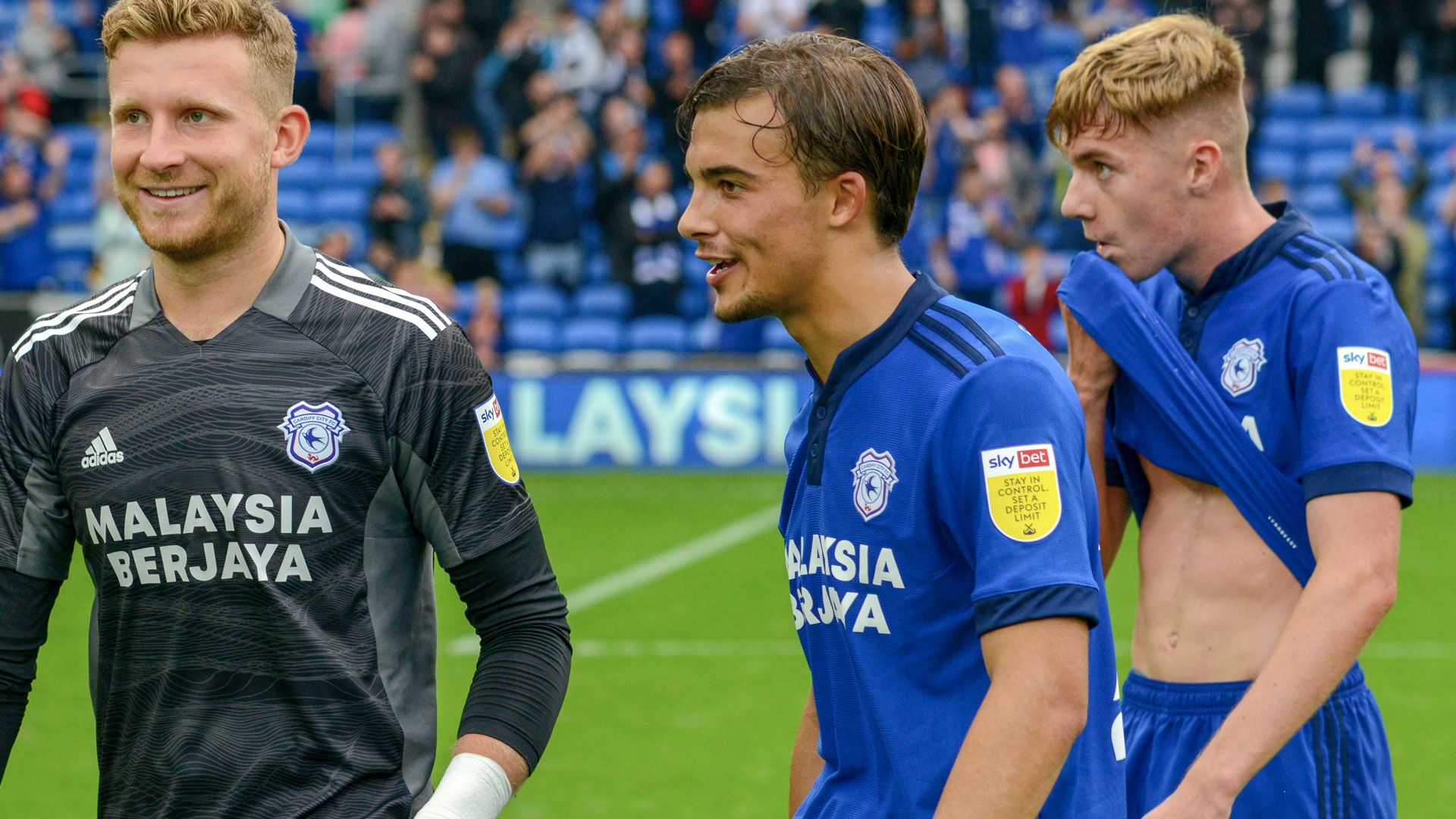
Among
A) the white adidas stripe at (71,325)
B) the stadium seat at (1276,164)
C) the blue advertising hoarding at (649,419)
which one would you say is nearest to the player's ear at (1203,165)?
the white adidas stripe at (71,325)

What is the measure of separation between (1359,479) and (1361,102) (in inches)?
644

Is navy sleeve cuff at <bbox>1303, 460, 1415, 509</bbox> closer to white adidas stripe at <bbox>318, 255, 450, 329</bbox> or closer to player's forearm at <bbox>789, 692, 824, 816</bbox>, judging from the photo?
player's forearm at <bbox>789, 692, 824, 816</bbox>

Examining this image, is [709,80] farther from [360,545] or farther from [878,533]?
[360,545]

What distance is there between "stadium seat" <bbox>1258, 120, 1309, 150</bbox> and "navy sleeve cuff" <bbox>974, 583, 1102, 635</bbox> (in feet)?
54.0

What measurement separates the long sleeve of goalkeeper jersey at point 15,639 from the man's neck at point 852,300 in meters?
1.12

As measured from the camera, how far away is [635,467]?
45.8ft

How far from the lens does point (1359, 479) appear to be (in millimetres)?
2518

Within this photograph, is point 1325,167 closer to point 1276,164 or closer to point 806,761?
point 1276,164

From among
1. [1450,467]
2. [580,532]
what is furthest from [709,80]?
[1450,467]

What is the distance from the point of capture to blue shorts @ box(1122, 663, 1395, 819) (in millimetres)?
2730

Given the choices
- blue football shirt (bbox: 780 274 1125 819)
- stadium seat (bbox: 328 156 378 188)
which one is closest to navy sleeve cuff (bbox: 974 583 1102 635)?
blue football shirt (bbox: 780 274 1125 819)

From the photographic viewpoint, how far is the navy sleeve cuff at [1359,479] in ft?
8.26

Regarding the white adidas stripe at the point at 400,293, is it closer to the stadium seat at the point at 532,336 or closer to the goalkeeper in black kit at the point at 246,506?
the goalkeeper in black kit at the point at 246,506

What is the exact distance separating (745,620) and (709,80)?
22.7 ft
